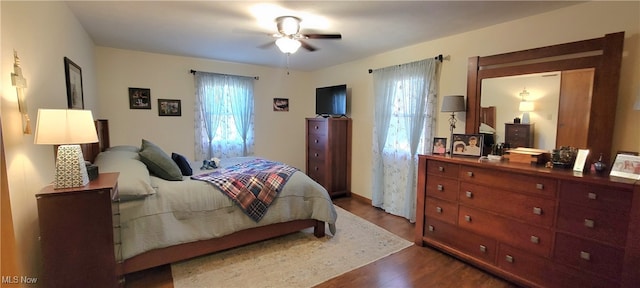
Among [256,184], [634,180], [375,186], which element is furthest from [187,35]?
[634,180]

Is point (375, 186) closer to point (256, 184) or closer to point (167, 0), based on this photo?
point (256, 184)

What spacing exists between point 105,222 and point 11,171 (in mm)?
501

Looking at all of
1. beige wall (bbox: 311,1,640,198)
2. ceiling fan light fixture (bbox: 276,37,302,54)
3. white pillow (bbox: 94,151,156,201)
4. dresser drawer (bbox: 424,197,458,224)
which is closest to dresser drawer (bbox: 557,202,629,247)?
beige wall (bbox: 311,1,640,198)

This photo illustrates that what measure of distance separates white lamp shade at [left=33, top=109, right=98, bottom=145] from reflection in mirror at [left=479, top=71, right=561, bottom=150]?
3.37 meters

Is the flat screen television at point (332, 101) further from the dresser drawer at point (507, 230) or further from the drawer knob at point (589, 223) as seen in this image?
the drawer knob at point (589, 223)

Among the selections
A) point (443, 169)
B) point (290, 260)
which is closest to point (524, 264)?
point (443, 169)

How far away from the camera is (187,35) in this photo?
3.19m

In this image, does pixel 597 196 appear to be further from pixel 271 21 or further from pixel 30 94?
pixel 30 94

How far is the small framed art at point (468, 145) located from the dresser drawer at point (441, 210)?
0.53m

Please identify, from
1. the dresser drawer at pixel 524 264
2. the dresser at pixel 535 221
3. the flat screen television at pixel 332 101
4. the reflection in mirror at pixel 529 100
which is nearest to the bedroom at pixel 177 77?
the flat screen television at pixel 332 101

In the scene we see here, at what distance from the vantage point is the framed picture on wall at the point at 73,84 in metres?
2.31

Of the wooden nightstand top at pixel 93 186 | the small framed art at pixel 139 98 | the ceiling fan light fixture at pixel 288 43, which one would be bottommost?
the wooden nightstand top at pixel 93 186

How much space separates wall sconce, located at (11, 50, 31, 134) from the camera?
4.78 ft

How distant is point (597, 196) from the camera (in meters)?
1.82
